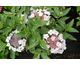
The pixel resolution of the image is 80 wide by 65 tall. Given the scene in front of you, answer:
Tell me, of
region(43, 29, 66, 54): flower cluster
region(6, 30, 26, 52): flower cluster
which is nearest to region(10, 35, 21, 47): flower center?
region(6, 30, 26, 52): flower cluster

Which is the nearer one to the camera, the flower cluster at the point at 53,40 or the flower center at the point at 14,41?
the flower cluster at the point at 53,40

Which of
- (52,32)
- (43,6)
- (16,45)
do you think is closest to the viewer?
(52,32)

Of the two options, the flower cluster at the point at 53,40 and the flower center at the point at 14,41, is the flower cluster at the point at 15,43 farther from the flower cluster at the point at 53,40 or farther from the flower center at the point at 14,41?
the flower cluster at the point at 53,40

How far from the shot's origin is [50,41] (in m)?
1.10

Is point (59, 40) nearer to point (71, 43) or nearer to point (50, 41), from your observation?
point (50, 41)

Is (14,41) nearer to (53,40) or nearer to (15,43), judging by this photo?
(15,43)

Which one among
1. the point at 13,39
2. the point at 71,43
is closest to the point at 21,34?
the point at 13,39

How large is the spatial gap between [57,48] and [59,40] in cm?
10

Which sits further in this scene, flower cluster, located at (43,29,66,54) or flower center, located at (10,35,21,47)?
flower center, located at (10,35,21,47)

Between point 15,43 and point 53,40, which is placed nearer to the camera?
point 53,40

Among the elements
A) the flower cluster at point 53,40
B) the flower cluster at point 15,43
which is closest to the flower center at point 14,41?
the flower cluster at point 15,43

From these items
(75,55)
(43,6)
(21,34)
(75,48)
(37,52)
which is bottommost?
(75,55)

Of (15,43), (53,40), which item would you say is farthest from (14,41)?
(53,40)

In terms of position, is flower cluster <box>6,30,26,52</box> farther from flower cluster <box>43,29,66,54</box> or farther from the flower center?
flower cluster <box>43,29,66,54</box>
